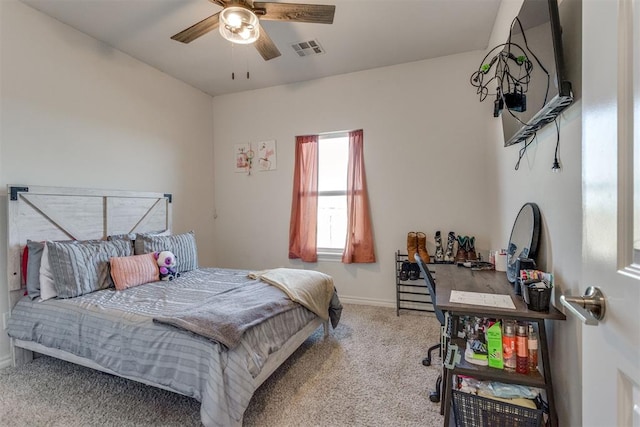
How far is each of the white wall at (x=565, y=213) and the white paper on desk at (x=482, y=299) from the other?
0.21m

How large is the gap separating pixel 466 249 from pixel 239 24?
2.91 meters

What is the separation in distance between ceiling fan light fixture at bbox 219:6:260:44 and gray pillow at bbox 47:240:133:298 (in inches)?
79.3

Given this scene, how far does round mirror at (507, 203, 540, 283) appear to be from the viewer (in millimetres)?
1630

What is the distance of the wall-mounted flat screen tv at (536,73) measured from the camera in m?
1.22

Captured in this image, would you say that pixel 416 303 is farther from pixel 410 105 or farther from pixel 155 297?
pixel 155 297

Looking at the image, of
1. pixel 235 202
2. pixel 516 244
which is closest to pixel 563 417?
pixel 516 244

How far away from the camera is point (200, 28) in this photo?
2.17m

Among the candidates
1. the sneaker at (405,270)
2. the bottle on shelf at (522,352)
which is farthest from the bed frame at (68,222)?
the bottle on shelf at (522,352)

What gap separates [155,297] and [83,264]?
26.5 inches

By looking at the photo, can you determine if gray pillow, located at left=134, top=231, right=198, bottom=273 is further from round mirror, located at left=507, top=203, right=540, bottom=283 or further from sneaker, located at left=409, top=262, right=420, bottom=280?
round mirror, located at left=507, top=203, right=540, bottom=283

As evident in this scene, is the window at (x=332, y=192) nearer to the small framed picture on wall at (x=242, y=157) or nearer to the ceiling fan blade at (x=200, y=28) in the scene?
the small framed picture on wall at (x=242, y=157)

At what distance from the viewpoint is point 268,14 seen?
205 cm

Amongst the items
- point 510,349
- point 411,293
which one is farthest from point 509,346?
point 411,293

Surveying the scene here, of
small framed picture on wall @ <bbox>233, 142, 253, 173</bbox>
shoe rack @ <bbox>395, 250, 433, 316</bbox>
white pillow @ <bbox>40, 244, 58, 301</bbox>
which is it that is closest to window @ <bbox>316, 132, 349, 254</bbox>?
shoe rack @ <bbox>395, 250, 433, 316</bbox>
